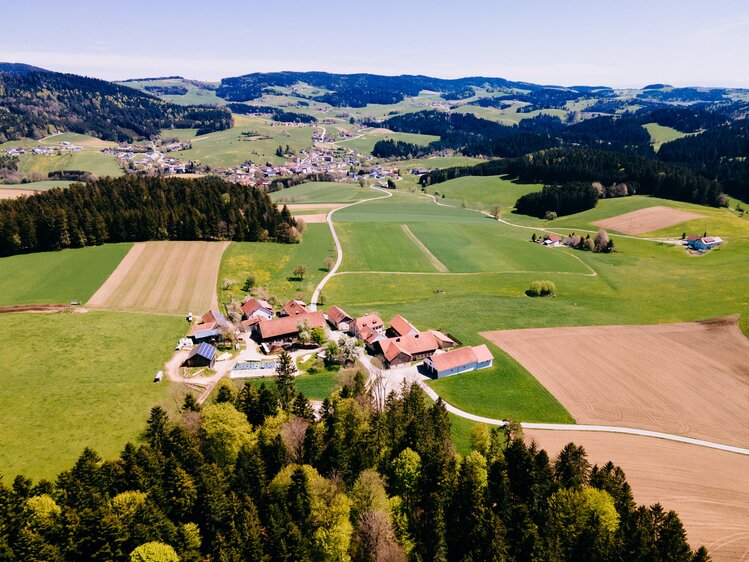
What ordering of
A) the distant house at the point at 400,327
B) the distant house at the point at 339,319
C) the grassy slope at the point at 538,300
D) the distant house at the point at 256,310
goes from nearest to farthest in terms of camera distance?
1. the grassy slope at the point at 538,300
2. the distant house at the point at 400,327
3. the distant house at the point at 339,319
4. the distant house at the point at 256,310

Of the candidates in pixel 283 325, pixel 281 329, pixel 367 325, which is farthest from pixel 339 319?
pixel 281 329

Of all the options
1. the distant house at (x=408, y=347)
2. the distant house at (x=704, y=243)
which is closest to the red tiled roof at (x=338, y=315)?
the distant house at (x=408, y=347)

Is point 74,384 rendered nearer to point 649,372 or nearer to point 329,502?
point 329,502

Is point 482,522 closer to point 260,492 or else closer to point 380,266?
point 260,492

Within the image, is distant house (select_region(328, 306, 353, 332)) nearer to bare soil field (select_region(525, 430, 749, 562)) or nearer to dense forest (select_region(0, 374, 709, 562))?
dense forest (select_region(0, 374, 709, 562))

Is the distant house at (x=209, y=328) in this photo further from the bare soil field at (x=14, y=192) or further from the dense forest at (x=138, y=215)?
the bare soil field at (x=14, y=192)

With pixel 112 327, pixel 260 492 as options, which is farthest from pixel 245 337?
pixel 260 492
